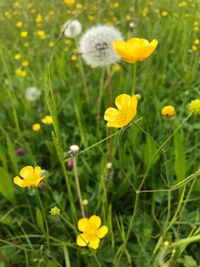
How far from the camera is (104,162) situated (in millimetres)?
1319

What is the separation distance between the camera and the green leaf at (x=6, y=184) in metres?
1.25

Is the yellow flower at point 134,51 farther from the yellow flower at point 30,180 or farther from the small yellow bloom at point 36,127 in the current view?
the small yellow bloom at point 36,127

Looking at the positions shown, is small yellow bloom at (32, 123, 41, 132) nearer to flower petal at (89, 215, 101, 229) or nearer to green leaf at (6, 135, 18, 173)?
green leaf at (6, 135, 18, 173)

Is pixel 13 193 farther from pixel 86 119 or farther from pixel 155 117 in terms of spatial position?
pixel 155 117

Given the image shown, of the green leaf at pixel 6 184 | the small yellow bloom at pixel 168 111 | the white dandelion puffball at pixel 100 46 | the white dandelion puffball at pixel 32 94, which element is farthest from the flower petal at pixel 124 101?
the white dandelion puffball at pixel 32 94

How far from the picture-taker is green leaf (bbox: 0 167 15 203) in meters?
1.25

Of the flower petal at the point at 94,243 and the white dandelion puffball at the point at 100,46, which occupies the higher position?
the white dandelion puffball at the point at 100,46

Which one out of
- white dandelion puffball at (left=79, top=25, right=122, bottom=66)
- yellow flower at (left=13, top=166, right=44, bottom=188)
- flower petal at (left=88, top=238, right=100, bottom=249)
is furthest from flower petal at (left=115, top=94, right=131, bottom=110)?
white dandelion puffball at (left=79, top=25, right=122, bottom=66)

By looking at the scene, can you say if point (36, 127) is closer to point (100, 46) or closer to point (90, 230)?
point (100, 46)

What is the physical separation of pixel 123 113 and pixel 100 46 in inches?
35.4

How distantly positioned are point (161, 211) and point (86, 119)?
0.69 m

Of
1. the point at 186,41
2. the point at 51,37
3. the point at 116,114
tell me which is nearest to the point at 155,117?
the point at 186,41

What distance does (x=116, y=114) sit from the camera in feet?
2.70

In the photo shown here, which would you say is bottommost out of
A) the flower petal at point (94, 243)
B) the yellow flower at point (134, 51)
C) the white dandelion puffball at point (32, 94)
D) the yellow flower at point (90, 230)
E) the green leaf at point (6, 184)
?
the flower petal at point (94, 243)
